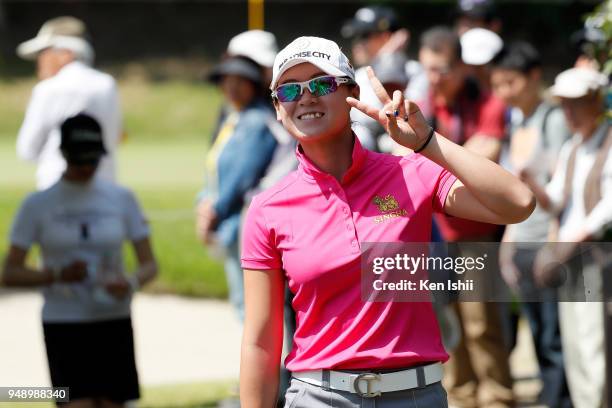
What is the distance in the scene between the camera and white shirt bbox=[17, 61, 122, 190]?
296 inches

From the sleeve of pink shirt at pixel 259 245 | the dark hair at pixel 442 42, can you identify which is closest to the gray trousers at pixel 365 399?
the sleeve of pink shirt at pixel 259 245

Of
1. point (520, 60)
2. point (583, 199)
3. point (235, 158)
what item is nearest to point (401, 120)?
point (583, 199)

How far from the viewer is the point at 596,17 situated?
20.0 ft

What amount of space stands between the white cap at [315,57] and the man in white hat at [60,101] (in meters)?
3.92

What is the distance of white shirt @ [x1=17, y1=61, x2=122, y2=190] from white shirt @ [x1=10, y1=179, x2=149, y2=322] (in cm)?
163

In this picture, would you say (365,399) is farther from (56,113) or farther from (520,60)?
(56,113)

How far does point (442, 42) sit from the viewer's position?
7465 millimetres

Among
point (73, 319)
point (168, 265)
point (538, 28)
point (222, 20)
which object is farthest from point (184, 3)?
point (73, 319)

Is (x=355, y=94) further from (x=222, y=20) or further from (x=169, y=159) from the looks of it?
(x=222, y=20)

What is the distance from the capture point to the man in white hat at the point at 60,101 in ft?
24.8

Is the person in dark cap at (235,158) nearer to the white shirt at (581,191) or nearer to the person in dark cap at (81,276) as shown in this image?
the person in dark cap at (81,276)

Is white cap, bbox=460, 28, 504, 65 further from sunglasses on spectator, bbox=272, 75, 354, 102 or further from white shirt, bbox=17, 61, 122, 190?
sunglasses on spectator, bbox=272, 75, 354, 102

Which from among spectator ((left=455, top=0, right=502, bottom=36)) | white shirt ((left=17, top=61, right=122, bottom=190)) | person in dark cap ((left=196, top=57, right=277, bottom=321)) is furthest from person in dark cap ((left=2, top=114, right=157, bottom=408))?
spectator ((left=455, top=0, right=502, bottom=36))

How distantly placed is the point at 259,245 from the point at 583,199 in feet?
9.67
